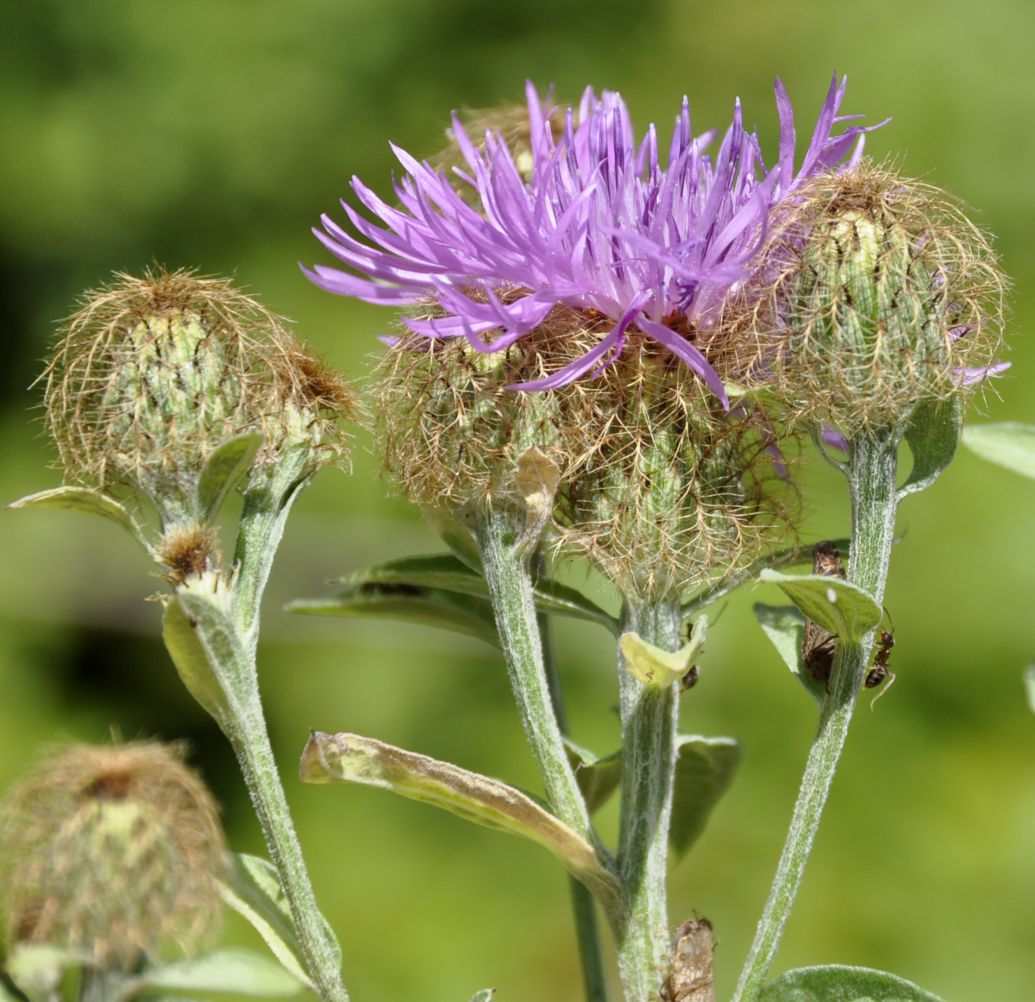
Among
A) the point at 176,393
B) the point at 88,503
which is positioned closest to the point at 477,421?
the point at 176,393

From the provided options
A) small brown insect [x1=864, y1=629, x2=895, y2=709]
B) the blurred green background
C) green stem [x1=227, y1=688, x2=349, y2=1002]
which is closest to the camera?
green stem [x1=227, y1=688, x2=349, y2=1002]

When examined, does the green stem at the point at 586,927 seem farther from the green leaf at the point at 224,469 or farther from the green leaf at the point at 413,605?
the green leaf at the point at 224,469

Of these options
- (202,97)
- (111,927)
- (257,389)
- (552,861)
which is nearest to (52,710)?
(552,861)

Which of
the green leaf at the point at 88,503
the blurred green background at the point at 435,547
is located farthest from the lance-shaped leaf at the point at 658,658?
the blurred green background at the point at 435,547

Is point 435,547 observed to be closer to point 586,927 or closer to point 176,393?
point 586,927

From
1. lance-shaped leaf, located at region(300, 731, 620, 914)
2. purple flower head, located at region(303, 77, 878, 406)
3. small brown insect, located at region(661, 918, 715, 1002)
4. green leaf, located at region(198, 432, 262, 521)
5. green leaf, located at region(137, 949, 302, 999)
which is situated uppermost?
purple flower head, located at region(303, 77, 878, 406)

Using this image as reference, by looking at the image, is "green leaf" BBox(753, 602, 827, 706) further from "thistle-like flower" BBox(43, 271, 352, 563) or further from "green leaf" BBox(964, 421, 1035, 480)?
"thistle-like flower" BBox(43, 271, 352, 563)

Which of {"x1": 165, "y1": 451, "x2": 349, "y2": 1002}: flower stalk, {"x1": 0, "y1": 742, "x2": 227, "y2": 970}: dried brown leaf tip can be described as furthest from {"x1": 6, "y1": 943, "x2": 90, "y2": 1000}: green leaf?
{"x1": 165, "y1": 451, "x2": 349, "y2": 1002}: flower stalk
